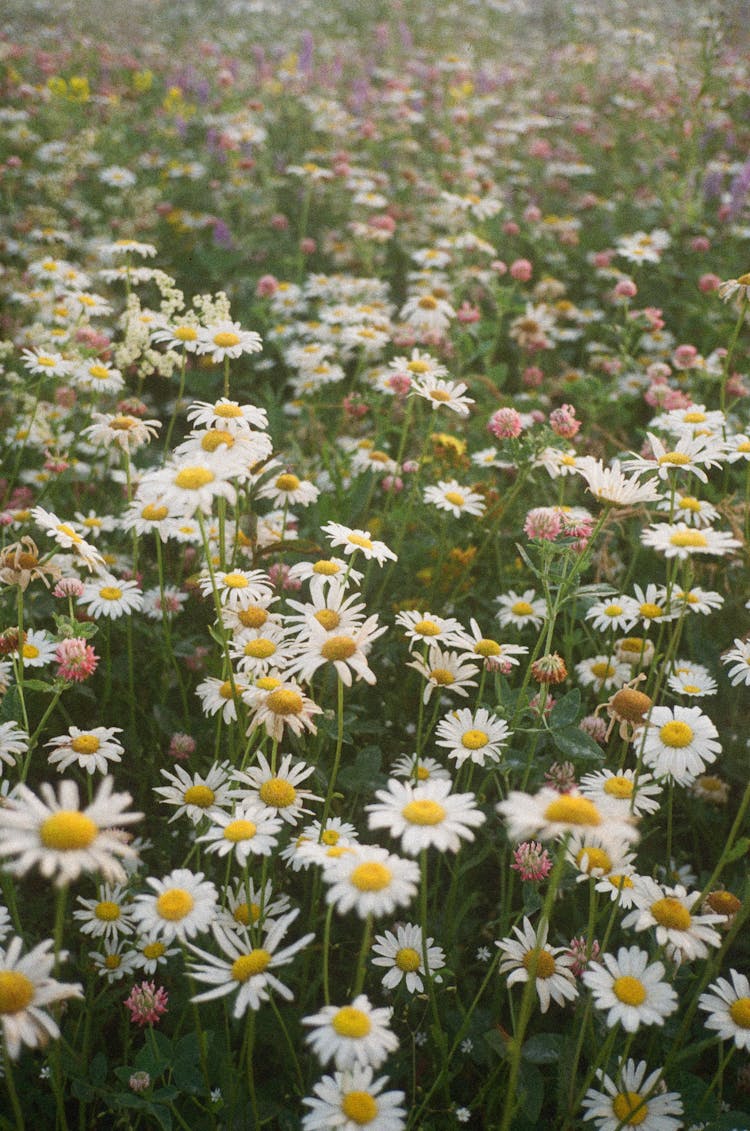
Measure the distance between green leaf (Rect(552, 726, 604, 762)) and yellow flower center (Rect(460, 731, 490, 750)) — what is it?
0.15m

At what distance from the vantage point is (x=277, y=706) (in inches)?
64.5

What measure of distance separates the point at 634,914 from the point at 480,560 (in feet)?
5.10

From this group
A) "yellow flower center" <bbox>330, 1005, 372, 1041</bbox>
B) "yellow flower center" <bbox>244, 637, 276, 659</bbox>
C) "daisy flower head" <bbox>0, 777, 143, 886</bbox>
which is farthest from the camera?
"yellow flower center" <bbox>244, 637, 276, 659</bbox>

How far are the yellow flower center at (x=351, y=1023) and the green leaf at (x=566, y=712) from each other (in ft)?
2.33

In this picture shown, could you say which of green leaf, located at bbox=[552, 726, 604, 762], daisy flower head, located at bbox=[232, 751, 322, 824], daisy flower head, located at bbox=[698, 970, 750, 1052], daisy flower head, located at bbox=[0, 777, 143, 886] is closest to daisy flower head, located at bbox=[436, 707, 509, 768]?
green leaf, located at bbox=[552, 726, 604, 762]

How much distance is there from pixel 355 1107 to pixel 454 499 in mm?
1683

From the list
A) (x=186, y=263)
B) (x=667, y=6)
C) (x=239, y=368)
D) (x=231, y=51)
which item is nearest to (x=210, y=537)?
(x=239, y=368)

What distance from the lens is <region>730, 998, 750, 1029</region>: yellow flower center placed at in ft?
4.92

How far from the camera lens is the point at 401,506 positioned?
291cm

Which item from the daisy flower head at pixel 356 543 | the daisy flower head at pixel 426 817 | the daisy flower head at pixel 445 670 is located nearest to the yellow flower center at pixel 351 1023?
the daisy flower head at pixel 426 817

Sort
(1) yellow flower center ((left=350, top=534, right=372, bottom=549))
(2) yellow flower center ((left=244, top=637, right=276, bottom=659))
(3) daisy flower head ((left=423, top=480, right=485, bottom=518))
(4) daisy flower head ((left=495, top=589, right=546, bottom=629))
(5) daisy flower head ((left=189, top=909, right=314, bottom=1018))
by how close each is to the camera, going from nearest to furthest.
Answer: (5) daisy flower head ((left=189, top=909, right=314, bottom=1018)) → (2) yellow flower center ((left=244, top=637, right=276, bottom=659)) → (1) yellow flower center ((left=350, top=534, right=372, bottom=549)) → (4) daisy flower head ((left=495, top=589, right=546, bottom=629)) → (3) daisy flower head ((left=423, top=480, right=485, bottom=518))

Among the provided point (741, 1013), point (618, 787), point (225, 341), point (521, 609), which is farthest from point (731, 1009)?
point (225, 341)

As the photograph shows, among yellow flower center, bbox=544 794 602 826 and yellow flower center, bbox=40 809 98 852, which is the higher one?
yellow flower center, bbox=544 794 602 826

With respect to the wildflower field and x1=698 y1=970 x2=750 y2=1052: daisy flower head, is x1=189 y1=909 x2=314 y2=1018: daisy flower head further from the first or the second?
x1=698 y1=970 x2=750 y2=1052: daisy flower head
